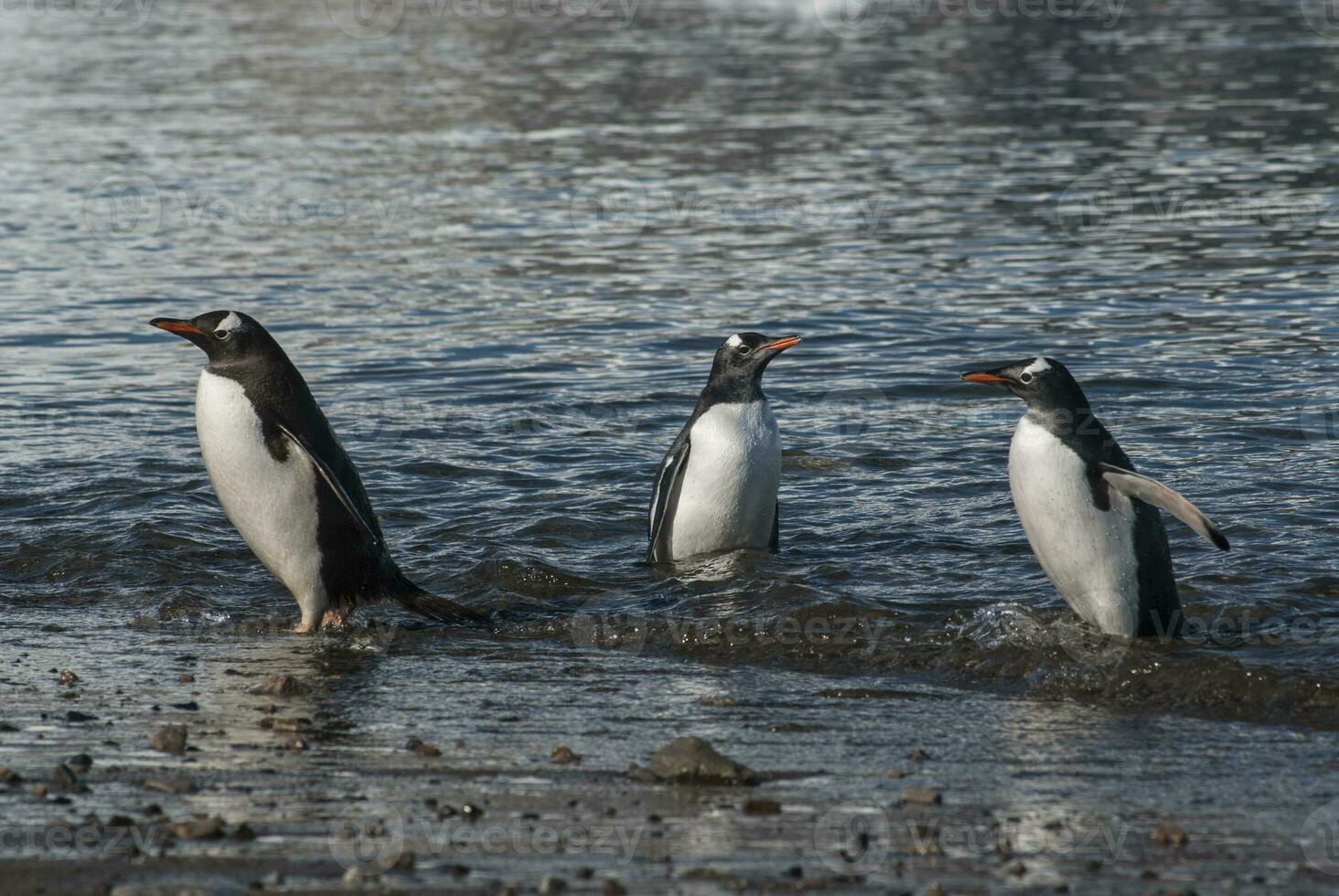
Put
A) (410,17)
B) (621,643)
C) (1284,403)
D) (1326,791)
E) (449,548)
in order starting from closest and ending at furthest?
(1326,791), (621,643), (449,548), (1284,403), (410,17)

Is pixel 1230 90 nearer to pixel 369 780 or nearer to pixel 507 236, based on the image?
pixel 507 236

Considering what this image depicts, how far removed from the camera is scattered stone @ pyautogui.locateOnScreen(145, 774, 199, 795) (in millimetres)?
4777

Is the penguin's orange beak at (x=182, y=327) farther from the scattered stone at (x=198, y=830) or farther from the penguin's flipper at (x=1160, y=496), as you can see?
the penguin's flipper at (x=1160, y=496)

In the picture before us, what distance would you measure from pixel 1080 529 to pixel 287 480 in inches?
125

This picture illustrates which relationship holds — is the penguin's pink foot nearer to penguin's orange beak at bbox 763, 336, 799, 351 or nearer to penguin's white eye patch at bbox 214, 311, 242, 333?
penguin's white eye patch at bbox 214, 311, 242, 333

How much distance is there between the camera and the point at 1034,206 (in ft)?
59.6

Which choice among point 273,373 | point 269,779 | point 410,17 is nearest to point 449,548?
point 273,373

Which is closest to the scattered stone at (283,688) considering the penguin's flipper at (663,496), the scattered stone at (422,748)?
the scattered stone at (422,748)

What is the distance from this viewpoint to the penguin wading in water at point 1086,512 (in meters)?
6.54

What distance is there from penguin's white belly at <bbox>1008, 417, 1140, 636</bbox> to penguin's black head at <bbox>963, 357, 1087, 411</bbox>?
0.12m

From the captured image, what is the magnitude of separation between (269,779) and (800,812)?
4.97ft

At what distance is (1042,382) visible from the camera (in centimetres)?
664

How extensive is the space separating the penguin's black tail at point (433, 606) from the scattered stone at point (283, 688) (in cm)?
110

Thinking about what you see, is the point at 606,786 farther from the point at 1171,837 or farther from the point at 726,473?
the point at 726,473
